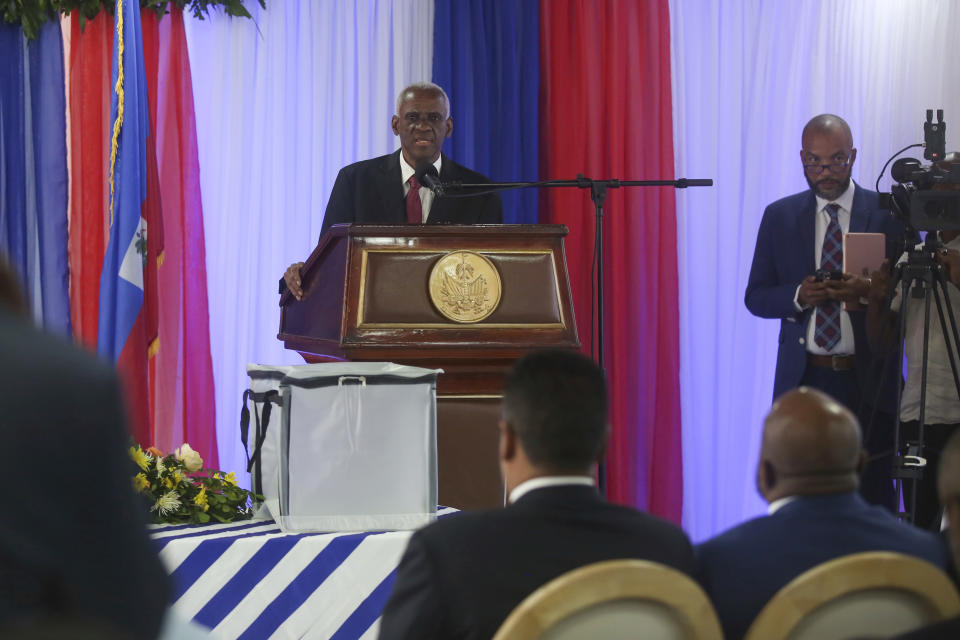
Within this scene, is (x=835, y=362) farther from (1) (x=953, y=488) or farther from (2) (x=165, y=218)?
(2) (x=165, y=218)

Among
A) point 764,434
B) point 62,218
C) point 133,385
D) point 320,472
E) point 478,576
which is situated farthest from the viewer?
point 62,218

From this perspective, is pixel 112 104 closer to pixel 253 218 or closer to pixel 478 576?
pixel 253 218

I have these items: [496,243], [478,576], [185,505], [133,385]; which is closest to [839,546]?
[478,576]

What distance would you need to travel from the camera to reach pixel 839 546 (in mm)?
1576

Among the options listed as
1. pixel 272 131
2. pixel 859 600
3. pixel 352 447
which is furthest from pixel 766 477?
pixel 272 131

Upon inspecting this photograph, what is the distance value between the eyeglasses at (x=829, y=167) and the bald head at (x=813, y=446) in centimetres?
265

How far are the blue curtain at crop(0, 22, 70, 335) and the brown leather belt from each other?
3.28m

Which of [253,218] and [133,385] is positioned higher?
[253,218]

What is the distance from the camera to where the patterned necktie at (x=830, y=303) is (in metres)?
4.11

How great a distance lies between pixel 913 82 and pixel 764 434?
14.6 feet

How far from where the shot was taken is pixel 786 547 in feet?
5.15

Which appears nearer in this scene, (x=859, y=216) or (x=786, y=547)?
(x=786, y=547)

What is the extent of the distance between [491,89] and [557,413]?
395cm

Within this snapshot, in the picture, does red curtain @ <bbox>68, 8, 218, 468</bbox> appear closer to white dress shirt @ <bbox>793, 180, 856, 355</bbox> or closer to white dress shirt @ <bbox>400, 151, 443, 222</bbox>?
white dress shirt @ <bbox>400, 151, 443, 222</bbox>
